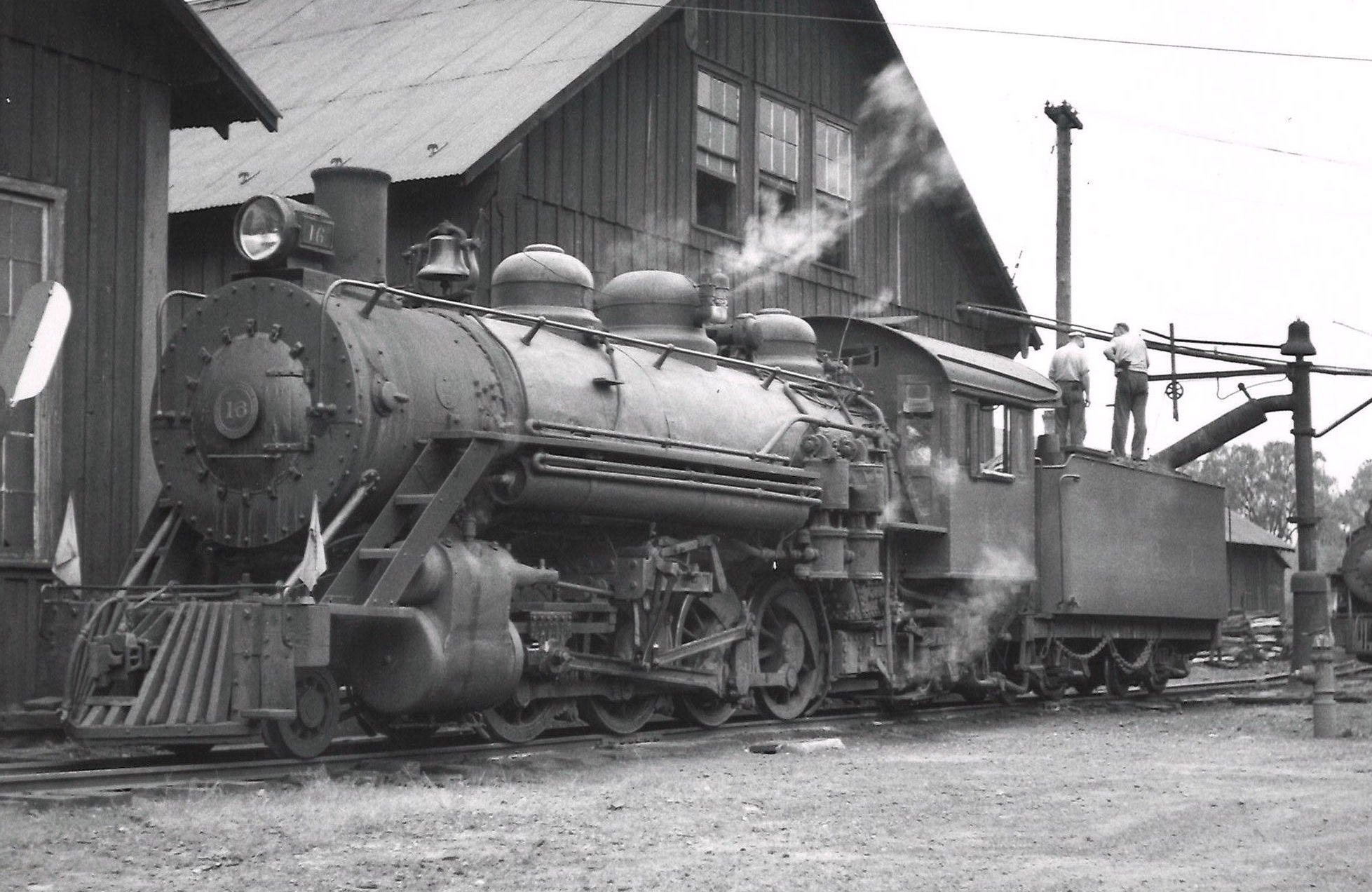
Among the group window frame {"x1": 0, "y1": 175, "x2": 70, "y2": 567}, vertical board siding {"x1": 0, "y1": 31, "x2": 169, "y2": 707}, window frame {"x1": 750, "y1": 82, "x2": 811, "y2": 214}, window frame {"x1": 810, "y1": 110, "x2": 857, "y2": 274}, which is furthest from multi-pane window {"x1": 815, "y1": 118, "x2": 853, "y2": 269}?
window frame {"x1": 0, "y1": 175, "x2": 70, "y2": 567}

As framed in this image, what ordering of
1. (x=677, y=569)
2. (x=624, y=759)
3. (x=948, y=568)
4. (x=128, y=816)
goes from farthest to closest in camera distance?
(x=948, y=568), (x=677, y=569), (x=624, y=759), (x=128, y=816)

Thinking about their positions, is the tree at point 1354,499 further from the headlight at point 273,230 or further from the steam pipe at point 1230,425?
the headlight at point 273,230

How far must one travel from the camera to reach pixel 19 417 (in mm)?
11367

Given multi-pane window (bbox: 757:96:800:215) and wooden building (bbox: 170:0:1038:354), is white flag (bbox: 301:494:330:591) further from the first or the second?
multi-pane window (bbox: 757:96:800:215)

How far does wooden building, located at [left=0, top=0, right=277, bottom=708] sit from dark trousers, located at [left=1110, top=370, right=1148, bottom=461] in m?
10.3

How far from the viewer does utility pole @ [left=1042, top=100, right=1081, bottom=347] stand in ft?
76.9

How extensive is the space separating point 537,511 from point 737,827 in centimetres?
353

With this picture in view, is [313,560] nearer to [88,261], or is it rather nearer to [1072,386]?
[88,261]

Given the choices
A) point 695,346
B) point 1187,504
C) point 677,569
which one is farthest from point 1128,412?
point 677,569

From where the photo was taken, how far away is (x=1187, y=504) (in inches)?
727

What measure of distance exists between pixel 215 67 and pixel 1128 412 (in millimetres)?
10831

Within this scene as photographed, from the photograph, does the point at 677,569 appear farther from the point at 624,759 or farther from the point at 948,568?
the point at 948,568

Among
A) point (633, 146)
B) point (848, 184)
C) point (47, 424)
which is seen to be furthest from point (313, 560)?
point (848, 184)

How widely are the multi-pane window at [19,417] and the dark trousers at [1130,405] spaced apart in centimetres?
1157
